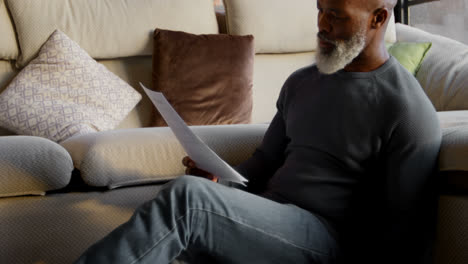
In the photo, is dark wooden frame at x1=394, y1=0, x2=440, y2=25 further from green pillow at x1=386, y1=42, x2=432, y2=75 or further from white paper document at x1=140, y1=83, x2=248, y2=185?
white paper document at x1=140, y1=83, x2=248, y2=185

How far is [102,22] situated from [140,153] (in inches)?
34.0

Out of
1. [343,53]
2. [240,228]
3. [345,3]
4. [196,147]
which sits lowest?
[240,228]

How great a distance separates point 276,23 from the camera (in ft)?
7.64

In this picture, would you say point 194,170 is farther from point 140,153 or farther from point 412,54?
point 412,54

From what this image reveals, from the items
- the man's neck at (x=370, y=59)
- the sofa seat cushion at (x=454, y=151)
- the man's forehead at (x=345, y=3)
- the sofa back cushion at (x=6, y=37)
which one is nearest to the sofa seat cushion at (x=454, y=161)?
the sofa seat cushion at (x=454, y=151)

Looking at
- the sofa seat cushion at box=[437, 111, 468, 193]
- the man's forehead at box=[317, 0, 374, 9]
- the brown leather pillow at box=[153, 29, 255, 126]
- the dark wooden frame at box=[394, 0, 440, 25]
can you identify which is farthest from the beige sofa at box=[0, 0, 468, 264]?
the dark wooden frame at box=[394, 0, 440, 25]

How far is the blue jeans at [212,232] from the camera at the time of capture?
3.10 ft

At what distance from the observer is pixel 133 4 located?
221 cm

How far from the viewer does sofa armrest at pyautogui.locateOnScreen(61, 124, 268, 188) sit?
152 cm

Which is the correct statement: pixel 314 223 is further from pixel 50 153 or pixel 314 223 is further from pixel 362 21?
pixel 50 153

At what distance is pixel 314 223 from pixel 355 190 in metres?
0.14

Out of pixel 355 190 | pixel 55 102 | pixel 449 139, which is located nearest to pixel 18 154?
pixel 55 102

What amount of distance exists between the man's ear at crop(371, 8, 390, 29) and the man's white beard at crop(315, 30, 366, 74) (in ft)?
0.14

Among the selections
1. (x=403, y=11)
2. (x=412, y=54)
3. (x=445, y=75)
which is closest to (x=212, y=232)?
(x=445, y=75)
